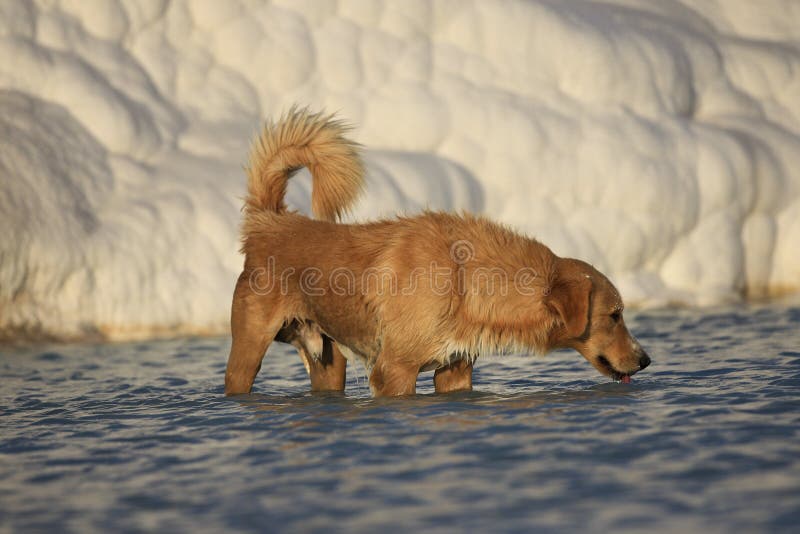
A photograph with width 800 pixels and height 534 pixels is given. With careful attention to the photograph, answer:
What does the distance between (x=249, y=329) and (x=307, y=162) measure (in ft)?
4.03

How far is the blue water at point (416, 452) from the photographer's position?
4.47 m

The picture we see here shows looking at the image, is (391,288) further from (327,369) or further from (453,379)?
(327,369)

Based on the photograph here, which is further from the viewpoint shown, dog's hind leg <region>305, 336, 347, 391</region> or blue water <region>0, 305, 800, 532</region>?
dog's hind leg <region>305, 336, 347, 391</region>

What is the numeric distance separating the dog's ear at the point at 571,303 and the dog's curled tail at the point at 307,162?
5.42ft

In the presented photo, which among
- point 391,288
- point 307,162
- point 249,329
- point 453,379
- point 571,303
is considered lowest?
point 453,379

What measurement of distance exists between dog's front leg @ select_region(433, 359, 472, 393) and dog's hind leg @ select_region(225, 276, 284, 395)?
1.17m

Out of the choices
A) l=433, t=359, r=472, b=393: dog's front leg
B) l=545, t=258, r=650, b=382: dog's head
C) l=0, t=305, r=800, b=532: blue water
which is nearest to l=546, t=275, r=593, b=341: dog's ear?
l=545, t=258, r=650, b=382: dog's head

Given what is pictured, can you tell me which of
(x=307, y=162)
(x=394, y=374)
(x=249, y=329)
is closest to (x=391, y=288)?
(x=394, y=374)

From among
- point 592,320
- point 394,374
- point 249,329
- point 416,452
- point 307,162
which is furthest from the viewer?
point 307,162

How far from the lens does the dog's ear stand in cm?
658

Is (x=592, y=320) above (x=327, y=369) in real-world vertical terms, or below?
above

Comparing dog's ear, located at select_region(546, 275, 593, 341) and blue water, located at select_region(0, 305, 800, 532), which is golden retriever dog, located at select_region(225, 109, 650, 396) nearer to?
dog's ear, located at select_region(546, 275, 593, 341)

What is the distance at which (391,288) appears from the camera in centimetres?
666

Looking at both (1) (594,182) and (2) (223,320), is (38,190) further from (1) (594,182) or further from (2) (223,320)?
(1) (594,182)
